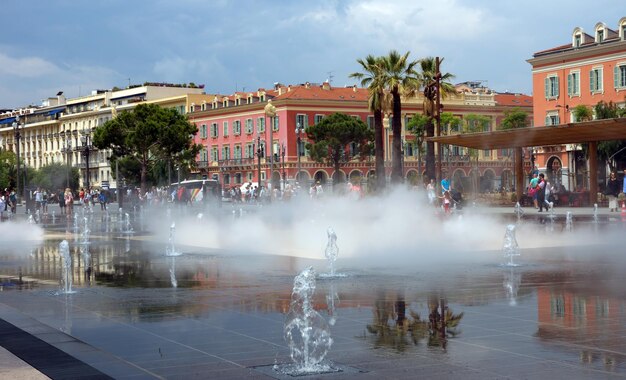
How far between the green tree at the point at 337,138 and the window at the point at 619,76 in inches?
1128

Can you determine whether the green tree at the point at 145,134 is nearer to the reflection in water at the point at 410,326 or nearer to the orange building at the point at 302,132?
the orange building at the point at 302,132

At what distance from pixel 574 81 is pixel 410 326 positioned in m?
64.4

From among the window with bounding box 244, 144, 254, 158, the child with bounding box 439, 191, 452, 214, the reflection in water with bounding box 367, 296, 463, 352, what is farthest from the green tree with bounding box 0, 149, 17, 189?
the reflection in water with bounding box 367, 296, 463, 352

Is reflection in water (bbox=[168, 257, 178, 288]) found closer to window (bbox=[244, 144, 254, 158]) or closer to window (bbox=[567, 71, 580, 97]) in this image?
window (bbox=[567, 71, 580, 97])

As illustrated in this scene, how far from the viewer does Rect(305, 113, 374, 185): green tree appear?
88062 millimetres

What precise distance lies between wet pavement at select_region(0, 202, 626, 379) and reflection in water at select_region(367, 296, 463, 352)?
2 cm

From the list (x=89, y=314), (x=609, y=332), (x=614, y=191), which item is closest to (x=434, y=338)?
(x=609, y=332)

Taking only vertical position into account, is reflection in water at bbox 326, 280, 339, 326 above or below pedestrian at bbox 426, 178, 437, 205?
below

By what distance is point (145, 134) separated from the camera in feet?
252

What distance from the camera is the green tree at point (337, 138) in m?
88.1

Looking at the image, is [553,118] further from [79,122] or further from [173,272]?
[79,122]

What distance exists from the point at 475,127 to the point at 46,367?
86395 millimetres

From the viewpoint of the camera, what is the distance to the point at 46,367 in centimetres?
680

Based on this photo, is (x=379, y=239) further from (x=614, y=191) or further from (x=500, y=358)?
(x=614, y=191)
